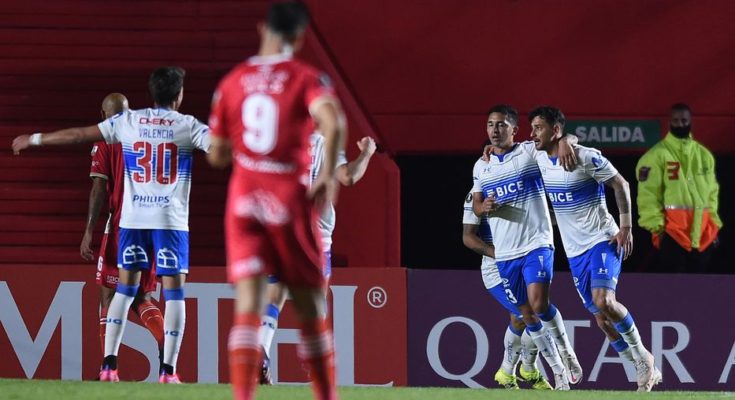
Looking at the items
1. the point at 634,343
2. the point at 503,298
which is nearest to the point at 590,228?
the point at 634,343

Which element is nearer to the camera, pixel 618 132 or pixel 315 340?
pixel 315 340

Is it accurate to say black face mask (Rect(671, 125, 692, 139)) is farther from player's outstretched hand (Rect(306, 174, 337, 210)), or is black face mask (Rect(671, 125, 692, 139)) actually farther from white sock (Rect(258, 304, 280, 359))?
player's outstretched hand (Rect(306, 174, 337, 210))

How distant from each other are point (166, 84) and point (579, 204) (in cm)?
340

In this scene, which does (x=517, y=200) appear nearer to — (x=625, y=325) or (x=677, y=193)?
(x=625, y=325)

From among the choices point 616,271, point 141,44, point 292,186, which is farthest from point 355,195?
point 292,186

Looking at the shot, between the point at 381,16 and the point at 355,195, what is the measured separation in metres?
2.57

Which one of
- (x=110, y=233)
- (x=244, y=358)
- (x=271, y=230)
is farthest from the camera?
(x=110, y=233)

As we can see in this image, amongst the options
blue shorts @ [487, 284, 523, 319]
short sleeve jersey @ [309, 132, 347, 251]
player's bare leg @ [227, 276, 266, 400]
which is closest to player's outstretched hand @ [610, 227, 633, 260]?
blue shorts @ [487, 284, 523, 319]

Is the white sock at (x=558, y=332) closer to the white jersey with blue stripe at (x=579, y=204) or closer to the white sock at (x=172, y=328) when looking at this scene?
the white jersey with blue stripe at (x=579, y=204)

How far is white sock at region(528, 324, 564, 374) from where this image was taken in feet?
34.9

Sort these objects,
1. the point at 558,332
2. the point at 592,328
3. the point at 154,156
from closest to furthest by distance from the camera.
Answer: the point at 154,156 → the point at 558,332 → the point at 592,328

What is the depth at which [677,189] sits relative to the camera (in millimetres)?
13383

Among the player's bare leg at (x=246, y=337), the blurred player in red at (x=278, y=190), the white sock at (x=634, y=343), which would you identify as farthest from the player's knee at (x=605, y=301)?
the player's bare leg at (x=246, y=337)

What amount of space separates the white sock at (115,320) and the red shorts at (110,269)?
4.63ft
